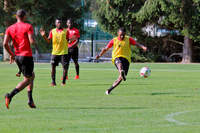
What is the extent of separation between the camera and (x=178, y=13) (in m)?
36.2

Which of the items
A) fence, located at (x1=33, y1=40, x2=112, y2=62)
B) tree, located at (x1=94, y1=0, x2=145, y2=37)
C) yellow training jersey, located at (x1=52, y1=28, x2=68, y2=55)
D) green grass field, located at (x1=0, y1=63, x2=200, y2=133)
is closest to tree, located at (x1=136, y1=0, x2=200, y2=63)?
tree, located at (x1=94, y1=0, x2=145, y2=37)

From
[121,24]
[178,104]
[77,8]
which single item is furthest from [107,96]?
[77,8]

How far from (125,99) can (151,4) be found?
2461 centimetres

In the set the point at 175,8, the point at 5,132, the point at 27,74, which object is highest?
the point at 175,8

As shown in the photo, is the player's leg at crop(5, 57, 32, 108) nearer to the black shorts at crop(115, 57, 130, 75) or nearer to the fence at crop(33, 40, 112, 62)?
the black shorts at crop(115, 57, 130, 75)

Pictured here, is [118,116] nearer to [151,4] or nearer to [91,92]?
[91,92]

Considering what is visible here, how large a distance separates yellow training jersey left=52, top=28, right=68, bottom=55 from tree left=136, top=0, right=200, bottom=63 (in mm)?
19280

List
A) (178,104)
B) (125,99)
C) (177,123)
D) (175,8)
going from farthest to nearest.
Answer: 1. (175,8)
2. (125,99)
3. (178,104)
4. (177,123)

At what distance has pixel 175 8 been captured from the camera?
1410 inches

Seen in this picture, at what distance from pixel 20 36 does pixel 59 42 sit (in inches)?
251

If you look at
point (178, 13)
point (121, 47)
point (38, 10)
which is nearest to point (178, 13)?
point (178, 13)

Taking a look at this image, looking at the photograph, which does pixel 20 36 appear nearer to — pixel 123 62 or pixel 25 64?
pixel 25 64

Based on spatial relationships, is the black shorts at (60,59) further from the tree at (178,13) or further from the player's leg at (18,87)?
the tree at (178,13)

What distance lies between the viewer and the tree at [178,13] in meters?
35.5
